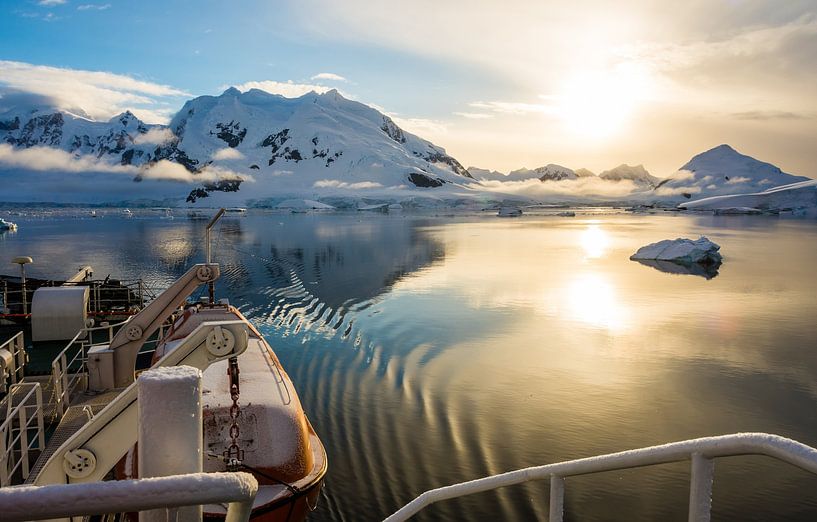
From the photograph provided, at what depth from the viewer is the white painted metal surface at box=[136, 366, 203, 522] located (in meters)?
2.96

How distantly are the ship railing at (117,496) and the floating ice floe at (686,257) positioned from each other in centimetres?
5228

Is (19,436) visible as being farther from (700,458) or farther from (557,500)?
(700,458)

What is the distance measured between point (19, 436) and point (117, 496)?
1036 cm

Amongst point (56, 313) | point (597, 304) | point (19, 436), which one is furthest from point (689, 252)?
point (19, 436)

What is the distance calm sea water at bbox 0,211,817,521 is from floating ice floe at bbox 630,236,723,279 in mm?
3322

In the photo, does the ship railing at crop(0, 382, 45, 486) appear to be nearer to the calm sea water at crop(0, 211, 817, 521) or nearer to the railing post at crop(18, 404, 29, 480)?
the railing post at crop(18, 404, 29, 480)

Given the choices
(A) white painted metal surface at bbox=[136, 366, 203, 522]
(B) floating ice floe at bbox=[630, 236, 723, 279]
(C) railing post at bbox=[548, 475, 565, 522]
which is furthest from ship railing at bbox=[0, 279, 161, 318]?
(B) floating ice floe at bbox=[630, 236, 723, 279]

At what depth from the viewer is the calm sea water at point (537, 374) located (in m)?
12.5

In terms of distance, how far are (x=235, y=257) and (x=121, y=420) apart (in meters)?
57.5

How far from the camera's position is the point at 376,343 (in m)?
24.3

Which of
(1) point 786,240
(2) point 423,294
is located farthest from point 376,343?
(1) point 786,240

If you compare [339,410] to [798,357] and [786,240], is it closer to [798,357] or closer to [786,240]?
[798,357]

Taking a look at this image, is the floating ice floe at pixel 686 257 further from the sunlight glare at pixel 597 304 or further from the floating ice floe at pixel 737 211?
the floating ice floe at pixel 737 211

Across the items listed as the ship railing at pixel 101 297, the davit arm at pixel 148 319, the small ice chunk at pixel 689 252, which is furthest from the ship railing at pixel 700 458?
the small ice chunk at pixel 689 252
